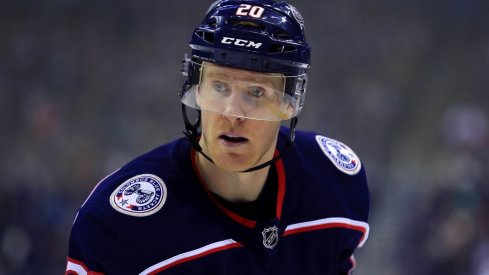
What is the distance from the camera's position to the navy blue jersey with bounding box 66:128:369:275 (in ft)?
6.30

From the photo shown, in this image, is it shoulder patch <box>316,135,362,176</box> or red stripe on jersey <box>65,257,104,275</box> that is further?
shoulder patch <box>316,135,362,176</box>

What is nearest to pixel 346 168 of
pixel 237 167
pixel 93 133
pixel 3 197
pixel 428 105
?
pixel 237 167

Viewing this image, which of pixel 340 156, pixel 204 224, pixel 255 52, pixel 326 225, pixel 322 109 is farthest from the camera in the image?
pixel 322 109

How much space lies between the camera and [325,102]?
21.5ft

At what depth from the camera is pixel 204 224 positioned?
2.00 metres

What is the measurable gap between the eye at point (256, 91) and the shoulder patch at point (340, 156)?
50 cm

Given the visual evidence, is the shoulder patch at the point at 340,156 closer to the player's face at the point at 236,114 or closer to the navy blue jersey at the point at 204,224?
the navy blue jersey at the point at 204,224

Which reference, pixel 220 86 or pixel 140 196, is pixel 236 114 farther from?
pixel 140 196

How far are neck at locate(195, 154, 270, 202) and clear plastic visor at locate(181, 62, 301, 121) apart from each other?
17cm

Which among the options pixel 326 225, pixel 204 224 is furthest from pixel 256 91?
pixel 326 225

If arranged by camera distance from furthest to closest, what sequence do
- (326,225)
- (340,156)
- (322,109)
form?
(322,109) → (340,156) → (326,225)

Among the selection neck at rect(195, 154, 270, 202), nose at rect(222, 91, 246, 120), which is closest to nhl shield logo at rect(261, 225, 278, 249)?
neck at rect(195, 154, 270, 202)

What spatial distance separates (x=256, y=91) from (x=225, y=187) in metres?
0.28

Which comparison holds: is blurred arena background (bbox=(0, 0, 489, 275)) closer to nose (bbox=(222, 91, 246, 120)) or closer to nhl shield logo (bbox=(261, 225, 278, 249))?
nhl shield logo (bbox=(261, 225, 278, 249))
